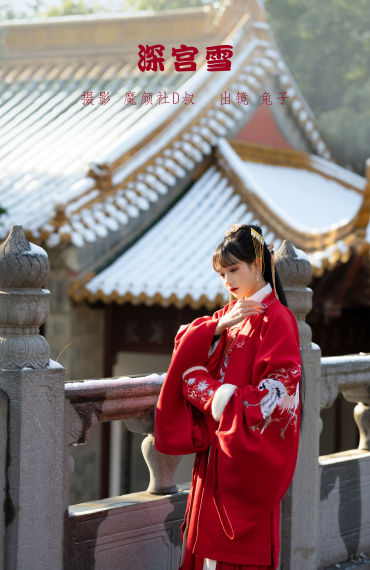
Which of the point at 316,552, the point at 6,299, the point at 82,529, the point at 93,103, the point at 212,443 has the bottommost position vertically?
the point at 316,552

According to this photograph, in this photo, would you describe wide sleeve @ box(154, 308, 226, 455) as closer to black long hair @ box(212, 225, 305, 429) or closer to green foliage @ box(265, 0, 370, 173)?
black long hair @ box(212, 225, 305, 429)

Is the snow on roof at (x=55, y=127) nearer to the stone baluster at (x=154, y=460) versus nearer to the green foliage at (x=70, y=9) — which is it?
the stone baluster at (x=154, y=460)

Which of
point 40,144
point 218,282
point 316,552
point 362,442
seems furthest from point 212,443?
point 40,144

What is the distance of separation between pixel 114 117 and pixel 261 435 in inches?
273

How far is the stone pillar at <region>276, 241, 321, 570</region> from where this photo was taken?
10.8 feet

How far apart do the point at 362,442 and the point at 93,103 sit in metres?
6.30

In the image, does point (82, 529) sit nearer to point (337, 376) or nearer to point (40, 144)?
point (337, 376)

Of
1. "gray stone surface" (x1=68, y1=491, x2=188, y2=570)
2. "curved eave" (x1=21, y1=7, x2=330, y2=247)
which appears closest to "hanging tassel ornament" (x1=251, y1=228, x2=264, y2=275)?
"gray stone surface" (x1=68, y1=491, x2=188, y2=570)

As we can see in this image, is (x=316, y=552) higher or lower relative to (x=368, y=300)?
lower

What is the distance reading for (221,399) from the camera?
97.0 inches

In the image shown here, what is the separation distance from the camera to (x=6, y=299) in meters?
2.56

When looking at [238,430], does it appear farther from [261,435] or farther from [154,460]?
[154,460]

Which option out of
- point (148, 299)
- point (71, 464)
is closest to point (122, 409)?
point (71, 464)

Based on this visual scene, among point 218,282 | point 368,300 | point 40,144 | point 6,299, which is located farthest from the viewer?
point 40,144
